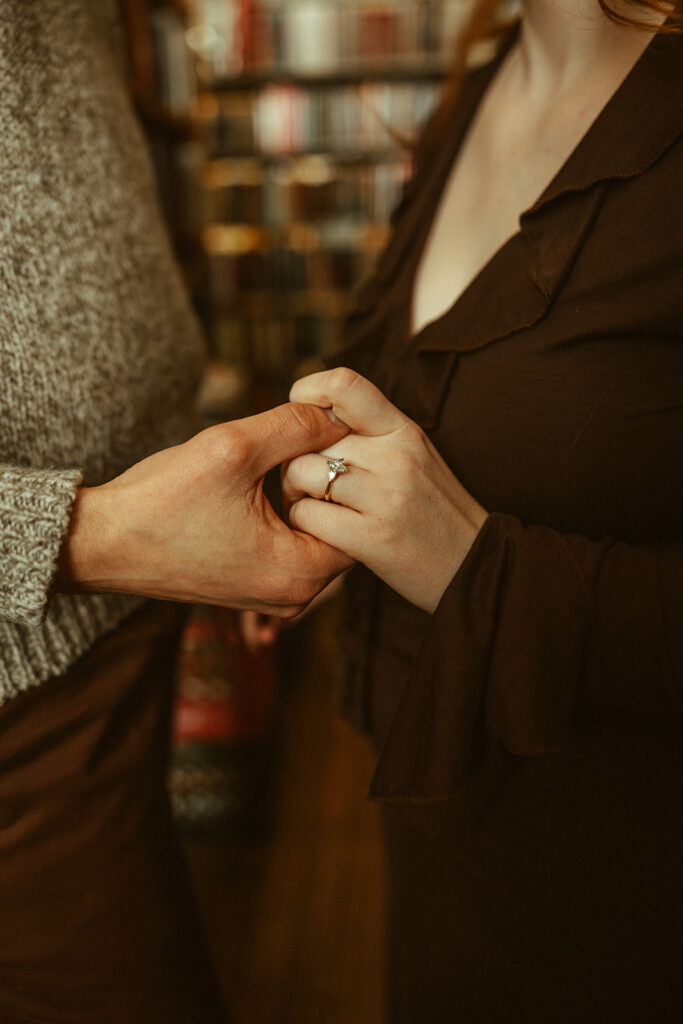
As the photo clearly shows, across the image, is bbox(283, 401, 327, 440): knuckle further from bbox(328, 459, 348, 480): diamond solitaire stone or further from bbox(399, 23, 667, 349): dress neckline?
bbox(399, 23, 667, 349): dress neckline

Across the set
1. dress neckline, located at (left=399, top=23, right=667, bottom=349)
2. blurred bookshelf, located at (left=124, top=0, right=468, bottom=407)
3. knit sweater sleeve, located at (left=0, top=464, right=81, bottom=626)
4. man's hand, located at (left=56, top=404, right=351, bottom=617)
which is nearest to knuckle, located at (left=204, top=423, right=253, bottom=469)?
man's hand, located at (left=56, top=404, right=351, bottom=617)

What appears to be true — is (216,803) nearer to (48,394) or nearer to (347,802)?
(347,802)

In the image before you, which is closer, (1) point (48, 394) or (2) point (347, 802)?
(1) point (48, 394)

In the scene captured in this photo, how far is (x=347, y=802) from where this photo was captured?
1871 mm

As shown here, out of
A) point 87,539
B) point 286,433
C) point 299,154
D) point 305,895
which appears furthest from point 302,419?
point 299,154

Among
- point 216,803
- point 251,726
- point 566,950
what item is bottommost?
point 216,803

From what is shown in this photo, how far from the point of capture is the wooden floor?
4.58ft

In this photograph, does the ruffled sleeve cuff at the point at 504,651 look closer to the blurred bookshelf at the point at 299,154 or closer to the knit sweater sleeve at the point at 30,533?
the knit sweater sleeve at the point at 30,533

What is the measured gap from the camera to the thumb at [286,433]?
0.53 meters

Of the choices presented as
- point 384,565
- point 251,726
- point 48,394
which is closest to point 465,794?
point 384,565

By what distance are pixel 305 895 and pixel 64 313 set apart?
1455mm

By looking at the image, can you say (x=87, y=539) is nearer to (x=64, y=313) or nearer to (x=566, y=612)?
(x=64, y=313)

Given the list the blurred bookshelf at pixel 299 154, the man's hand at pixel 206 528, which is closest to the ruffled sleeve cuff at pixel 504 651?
the man's hand at pixel 206 528

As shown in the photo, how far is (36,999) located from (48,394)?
52 centimetres
